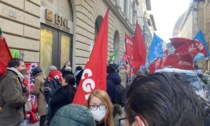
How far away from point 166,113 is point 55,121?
3.22 ft

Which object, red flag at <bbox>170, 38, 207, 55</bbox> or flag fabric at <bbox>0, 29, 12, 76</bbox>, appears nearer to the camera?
flag fabric at <bbox>0, 29, 12, 76</bbox>

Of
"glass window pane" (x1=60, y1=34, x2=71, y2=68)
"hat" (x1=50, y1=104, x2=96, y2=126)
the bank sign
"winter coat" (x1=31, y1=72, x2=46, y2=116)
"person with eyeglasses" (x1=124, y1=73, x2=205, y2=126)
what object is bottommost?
"winter coat" (x1=31, y1=72, x2=46, y2=116)

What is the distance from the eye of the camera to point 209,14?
130ft

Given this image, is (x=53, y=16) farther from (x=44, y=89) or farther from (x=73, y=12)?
(x=44, y=89)

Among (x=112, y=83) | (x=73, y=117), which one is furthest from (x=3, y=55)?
(x=73, y=117)

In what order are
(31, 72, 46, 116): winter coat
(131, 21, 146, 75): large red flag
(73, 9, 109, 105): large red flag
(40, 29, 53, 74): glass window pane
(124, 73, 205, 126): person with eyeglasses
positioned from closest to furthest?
(124, 73, 205, 126): person with eyeglasses, (73, 9, 109, 105): large red flag, (31, 72, 46, 116): winter coat, (131, 21, 146, 75): large red flag, (40, 29, 53, 74): glass window pane

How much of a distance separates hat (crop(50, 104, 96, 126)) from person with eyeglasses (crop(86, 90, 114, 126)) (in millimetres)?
1757

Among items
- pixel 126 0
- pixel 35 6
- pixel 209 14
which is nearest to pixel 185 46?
pixel 35 6

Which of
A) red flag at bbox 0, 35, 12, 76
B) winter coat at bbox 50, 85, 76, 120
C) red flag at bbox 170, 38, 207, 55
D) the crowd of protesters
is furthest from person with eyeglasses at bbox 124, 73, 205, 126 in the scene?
Answer: red flag at bbox 170, 38, 207, 55

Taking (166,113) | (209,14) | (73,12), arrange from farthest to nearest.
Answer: (209,14)
(73,12)
(166,113)

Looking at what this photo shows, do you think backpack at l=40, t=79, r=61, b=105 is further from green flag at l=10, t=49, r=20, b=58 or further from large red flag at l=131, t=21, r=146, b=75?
large red flag at l=131, t=21, r=146, b=75

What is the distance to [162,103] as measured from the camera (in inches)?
42.1

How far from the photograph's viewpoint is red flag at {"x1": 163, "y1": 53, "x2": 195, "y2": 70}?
10836 millimetres

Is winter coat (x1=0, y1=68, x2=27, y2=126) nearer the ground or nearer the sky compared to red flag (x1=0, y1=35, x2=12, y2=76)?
nearer the ground
